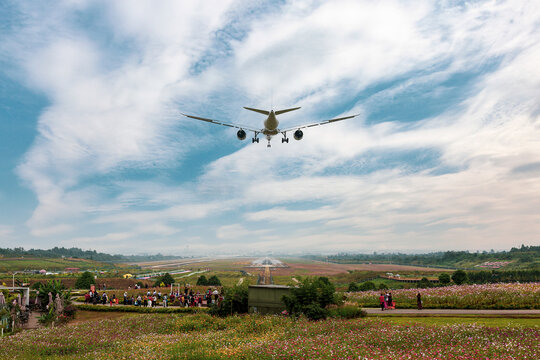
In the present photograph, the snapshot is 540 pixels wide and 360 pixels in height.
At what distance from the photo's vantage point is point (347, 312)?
23.2 meters

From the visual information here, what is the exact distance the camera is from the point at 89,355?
1770cm

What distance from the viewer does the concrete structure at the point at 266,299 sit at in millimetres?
26031

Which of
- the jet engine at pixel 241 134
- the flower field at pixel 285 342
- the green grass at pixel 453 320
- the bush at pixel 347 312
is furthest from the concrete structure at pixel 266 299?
the jet engine at pixel 241 134

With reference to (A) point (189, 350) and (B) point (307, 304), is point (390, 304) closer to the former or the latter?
(B) point (307, 304)

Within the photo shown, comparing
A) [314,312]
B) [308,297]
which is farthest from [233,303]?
[314,312]

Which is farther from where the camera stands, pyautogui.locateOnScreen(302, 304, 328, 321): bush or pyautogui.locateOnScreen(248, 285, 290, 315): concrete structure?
pyautogui.locateOnScreen(248, 285, 290, 315): concrete structure

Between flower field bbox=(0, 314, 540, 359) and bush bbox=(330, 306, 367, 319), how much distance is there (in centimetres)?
226

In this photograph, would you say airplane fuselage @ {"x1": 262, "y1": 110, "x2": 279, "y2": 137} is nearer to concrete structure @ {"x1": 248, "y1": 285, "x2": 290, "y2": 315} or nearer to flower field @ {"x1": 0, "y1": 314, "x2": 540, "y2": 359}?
concrete structure @ {"x1": 248, "y1": 285, "x2": 290, "y2": 315}

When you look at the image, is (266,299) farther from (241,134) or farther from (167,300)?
(167,300)

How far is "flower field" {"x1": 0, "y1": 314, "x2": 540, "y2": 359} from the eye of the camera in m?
13.8

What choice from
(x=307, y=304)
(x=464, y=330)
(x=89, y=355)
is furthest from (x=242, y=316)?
(x=464, y=330)

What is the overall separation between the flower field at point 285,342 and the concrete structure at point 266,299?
2032 millimetres

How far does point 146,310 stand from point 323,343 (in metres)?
25.5

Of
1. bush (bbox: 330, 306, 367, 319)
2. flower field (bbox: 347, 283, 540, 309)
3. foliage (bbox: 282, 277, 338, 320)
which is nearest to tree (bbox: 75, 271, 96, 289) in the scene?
foliage (bbox: 282, 277, 338, 320)
